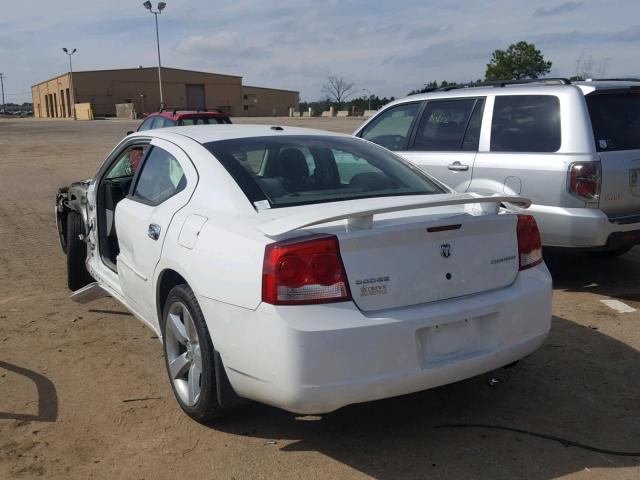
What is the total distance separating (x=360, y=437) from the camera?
10.9ft

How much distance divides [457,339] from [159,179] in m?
2.20

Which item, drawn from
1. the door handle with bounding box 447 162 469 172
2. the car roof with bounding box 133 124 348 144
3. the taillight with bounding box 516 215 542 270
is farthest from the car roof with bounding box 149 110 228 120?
the taillight with bounding box 516 215 542 270

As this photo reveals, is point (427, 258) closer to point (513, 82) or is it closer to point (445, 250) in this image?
point (445, 250)

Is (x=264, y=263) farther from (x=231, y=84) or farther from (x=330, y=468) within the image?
(x=231, y=84)

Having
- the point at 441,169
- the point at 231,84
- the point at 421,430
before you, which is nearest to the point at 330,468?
the point at 421,430

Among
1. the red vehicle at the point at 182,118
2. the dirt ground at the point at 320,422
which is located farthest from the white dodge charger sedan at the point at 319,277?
the red vehicle at the point at 182,118

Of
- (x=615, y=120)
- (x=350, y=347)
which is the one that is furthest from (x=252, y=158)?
(x=615, y=120)

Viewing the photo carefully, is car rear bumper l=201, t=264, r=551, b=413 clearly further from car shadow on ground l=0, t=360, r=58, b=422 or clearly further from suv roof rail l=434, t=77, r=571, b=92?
suv roof rail l=434, t=77, r=571, b=92

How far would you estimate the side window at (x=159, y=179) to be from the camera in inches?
152

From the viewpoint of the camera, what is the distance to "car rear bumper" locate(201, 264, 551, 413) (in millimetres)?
2771

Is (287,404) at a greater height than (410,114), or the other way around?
(410,114)

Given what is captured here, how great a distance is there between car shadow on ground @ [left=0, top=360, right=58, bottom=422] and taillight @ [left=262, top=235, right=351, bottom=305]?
171 cm

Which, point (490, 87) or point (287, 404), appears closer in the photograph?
point (287, 404)

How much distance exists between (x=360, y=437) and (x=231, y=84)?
83.4 m
